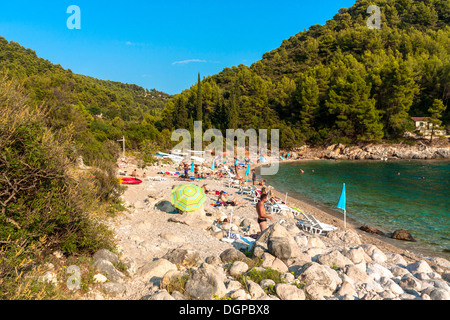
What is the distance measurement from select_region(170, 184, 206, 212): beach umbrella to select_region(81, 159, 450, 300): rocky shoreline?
0.57m

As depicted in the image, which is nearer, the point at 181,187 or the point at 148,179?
the point at 181,187

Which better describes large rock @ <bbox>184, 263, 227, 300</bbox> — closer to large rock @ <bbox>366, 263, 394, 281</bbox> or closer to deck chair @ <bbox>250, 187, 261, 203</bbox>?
large rock @ <bbox>366, 263, 394, 281</bbox>

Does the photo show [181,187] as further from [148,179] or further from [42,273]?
[148,179]

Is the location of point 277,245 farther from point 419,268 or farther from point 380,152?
point 380,152

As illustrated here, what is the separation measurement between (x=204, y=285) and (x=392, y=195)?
673 inches

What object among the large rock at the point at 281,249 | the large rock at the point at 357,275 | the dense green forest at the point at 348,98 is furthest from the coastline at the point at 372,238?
the dense green forest at the point at 348,98

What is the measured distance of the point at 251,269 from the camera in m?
5.12

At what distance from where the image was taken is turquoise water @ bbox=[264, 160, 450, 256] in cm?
1111

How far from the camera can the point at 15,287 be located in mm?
3225

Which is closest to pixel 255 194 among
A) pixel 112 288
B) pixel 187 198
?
pixel 187 198

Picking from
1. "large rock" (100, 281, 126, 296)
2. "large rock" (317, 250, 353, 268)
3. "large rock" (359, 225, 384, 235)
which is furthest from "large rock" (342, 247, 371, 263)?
"large rock" (100, 281, 126, 296)

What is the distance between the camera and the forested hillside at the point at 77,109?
15.4m
